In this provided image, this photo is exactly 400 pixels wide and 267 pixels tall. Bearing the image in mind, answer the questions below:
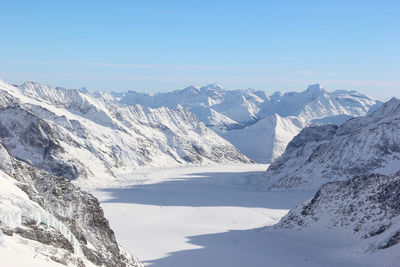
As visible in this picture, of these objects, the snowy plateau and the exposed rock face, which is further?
the exposed rock face

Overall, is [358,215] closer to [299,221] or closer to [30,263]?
[299,221]

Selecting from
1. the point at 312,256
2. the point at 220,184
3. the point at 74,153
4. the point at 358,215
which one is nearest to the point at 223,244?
the point at 312,256

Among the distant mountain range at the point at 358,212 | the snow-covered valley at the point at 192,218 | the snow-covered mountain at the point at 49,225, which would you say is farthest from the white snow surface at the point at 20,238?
the distant mountain range at the point at 358,212

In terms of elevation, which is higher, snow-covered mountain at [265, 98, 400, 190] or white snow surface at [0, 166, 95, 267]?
white snow surface at [0, 166, 95, 267]

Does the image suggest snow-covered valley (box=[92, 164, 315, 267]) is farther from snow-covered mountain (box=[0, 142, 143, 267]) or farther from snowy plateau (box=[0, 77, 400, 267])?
snow-covered mountain (box=[0, 142, 143, 267])

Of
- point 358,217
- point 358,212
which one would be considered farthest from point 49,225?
point 358,212

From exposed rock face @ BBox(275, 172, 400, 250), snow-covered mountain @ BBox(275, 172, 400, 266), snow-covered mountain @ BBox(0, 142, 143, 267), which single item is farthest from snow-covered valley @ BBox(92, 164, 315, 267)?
snow-covered mountain @ BBox(0, 142, 143, 267)

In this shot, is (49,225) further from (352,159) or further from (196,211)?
(352,159)
